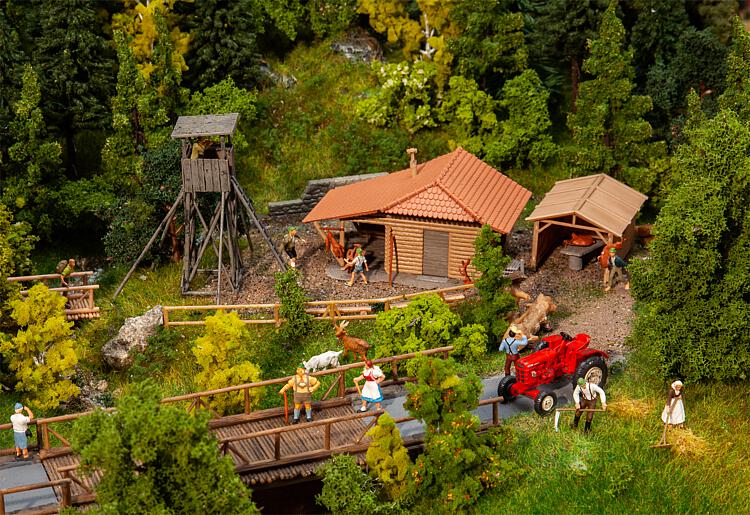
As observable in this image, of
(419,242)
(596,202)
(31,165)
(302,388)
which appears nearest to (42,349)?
(302,388)

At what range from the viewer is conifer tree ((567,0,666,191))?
36.3 meters

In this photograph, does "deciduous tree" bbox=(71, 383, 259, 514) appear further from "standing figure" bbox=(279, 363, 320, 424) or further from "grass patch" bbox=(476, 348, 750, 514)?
"grass patch" bbox=(476, 348, 750, 514)

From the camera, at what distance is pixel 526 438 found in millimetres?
26281

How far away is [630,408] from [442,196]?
10.3 m

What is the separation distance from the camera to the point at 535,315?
31.6 metres

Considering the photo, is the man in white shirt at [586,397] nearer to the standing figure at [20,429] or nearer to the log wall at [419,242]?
the log wall at [419,242]

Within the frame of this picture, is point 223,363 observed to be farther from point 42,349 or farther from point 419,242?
point 419,242

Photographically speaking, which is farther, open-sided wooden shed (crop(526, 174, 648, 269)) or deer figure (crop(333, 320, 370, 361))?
open-sided wooden shed (crop(526, 174, 648, 269))

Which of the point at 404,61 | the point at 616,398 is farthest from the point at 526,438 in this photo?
the point at 404,61

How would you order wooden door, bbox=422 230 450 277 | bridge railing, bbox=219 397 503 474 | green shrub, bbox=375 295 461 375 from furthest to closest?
wooden door, bbox=422 230 450 277 < green shrub, bbox=375 295 461 375 < bridge railing, bbox=219 397 503 474

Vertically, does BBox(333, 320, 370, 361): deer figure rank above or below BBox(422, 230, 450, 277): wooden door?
below

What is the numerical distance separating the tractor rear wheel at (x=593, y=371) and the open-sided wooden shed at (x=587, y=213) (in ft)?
24.0

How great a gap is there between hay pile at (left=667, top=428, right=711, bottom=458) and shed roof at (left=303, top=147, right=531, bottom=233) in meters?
9.77

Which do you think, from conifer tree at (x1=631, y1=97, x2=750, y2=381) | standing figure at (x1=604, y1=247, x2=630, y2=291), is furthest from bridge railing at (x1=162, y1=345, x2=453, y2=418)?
standing figure at (x1=604, y1=247, x2=630, y2=291)
